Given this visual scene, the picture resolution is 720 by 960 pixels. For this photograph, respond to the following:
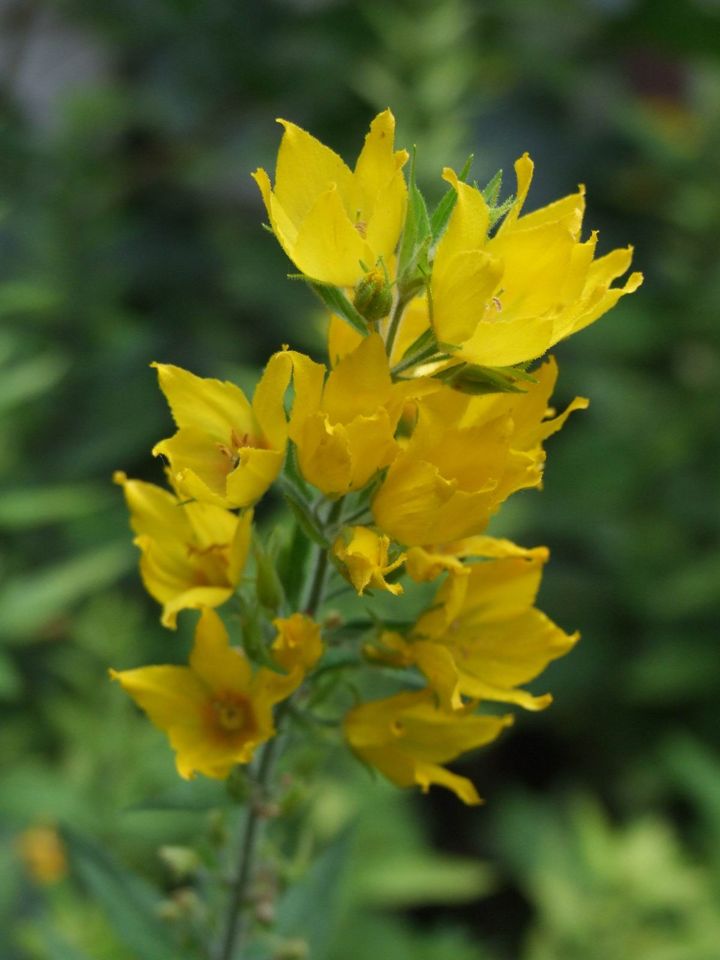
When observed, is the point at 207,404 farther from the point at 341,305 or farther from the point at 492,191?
the point at 492,191

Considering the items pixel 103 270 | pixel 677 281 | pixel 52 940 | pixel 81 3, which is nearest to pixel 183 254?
pixel 103 270

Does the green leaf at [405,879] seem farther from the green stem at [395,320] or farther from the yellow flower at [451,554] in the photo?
the green stem at [395,320]

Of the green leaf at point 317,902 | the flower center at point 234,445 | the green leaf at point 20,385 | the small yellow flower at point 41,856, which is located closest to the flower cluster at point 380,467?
the flower center at point 234,445

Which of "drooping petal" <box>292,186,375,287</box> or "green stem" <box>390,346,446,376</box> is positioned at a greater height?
"drooping petal" <box>292,186,375,287</box>

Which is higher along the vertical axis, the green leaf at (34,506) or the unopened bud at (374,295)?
the unopened bud at (374,295)

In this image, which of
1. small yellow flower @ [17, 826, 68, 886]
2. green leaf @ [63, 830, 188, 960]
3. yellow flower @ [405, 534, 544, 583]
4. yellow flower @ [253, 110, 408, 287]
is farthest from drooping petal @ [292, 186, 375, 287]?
small yellow flower @ [17, 826, 68, 886]

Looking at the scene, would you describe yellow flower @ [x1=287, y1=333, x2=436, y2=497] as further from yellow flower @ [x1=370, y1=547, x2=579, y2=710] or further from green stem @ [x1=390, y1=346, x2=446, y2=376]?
yellow flower @ [x1=370, y1=547, x2=579, y2=710]

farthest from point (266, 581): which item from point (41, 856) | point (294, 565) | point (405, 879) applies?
point (405, 879)
